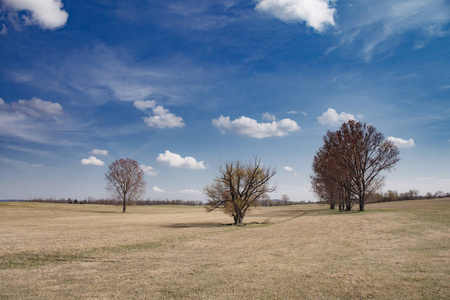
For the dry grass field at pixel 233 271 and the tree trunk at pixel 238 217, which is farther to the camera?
the tree trunk at pixel 238 217

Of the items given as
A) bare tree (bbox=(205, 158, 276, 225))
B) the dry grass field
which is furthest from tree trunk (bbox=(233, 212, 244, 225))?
the dry grass field

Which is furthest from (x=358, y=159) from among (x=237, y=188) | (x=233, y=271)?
(x=233, y=271)

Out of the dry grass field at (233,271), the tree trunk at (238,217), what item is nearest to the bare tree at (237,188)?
the tree trunk at (238,217)

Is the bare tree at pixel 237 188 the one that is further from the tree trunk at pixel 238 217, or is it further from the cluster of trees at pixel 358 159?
the cluster of trees at pixel 358 159

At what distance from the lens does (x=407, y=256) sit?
39.3 feet

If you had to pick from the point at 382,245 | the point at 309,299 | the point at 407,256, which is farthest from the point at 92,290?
the point at 382,245

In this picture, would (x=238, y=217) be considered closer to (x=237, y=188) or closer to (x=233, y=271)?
(x=237, y=188)

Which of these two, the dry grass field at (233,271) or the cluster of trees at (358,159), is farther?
the cluster of trees at (358,159)

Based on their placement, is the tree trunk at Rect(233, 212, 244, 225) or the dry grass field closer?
the dry grass field

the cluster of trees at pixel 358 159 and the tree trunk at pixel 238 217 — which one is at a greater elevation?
the cluster of trees at pixel 358 159

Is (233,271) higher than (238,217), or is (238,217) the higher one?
(233,271)

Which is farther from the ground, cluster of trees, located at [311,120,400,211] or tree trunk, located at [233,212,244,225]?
cluster of trees, located at [311,120,400,211]

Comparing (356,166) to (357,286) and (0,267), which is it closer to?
(357,286)

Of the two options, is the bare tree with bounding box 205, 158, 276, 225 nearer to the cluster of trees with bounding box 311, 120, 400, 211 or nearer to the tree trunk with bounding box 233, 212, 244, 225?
the tree trunk with bounding box 233, 212, 244, 225
